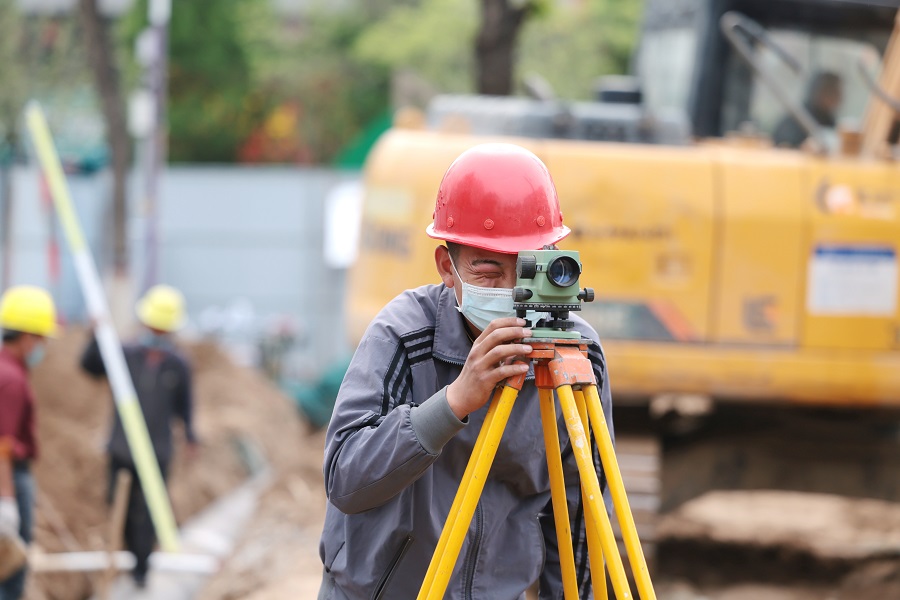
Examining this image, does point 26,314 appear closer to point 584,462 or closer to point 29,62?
point 584,462

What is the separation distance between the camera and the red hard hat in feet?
9.39

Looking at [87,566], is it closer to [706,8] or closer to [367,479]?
[706,8]

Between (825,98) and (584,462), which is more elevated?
(825,98)

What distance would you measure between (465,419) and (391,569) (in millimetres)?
388

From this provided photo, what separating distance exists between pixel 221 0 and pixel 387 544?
31.0m

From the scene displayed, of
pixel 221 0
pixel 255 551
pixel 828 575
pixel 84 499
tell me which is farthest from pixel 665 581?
pixel 221 0

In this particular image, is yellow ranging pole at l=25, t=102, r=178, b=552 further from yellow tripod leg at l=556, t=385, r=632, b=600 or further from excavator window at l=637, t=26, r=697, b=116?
yellow tripod leg at l=556, t=385, r=632, b=600

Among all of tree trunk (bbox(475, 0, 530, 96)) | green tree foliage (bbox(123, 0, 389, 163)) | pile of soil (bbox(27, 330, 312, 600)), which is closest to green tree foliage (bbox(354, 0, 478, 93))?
green tree foliage (bbox(123, 0, 389, 163))

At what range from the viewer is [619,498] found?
2631mm

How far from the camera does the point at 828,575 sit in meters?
8.34

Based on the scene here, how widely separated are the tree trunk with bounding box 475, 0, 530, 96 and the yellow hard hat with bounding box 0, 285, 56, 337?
6.35 meters

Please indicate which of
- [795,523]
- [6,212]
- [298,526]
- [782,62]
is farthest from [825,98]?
[6,212]

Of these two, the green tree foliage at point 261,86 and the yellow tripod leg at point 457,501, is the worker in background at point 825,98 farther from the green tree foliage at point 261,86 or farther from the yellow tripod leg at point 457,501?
the green tree foliage at point 261,86

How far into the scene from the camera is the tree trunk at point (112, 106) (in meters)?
16.5
